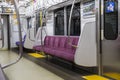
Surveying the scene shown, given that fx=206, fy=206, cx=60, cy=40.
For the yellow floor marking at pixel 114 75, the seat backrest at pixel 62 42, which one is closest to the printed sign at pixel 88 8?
the seat backrest at pixel 62 42

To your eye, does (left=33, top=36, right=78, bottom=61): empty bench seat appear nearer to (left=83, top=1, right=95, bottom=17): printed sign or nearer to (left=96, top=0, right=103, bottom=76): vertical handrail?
(left=96, top=0, right=103, bottom=76): vertical handrail

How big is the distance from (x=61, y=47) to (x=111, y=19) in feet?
7.51

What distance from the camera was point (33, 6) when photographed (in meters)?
9.15

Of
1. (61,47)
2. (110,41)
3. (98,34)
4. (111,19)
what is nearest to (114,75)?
(110,41)

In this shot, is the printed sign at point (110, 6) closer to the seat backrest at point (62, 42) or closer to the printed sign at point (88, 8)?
the printed sign at point (88, 8)

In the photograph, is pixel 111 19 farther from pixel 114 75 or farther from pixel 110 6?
pixel 114 75

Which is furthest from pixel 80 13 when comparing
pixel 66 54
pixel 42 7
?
pixel 42 7

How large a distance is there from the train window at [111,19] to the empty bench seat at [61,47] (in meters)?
0.95

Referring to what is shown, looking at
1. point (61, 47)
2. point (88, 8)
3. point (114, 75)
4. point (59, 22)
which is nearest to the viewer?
point (114, 75)

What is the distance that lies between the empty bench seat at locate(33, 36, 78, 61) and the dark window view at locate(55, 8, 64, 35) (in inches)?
18.5

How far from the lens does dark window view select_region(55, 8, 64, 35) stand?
7156 millimetres

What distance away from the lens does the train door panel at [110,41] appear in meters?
4.27

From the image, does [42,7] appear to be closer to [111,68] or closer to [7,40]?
[7,40]

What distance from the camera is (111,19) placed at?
4.29 meters
